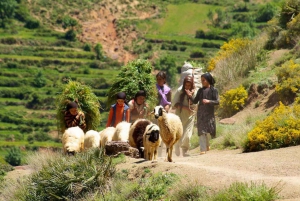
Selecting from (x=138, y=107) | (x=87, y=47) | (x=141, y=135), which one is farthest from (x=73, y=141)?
(x=87, y=47)

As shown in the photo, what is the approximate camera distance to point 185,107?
1933 cm

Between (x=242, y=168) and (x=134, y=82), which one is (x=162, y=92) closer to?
(x=134, y=82)

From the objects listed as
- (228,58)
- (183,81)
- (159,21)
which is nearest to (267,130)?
(183,81)

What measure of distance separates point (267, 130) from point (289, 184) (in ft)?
17.6

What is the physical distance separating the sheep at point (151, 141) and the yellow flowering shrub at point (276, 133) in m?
2.82

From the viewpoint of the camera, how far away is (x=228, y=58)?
98.0 ft

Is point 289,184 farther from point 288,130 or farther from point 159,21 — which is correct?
point 159,21

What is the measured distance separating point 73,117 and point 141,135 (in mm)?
2377

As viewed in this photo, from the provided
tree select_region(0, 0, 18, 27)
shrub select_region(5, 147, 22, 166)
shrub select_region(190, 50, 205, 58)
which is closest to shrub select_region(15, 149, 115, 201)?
shrub select_region(5, 147, 22, 166)

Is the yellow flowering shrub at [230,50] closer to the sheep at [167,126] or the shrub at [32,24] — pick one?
the sheep at [167,126]

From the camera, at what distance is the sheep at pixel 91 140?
682 inches

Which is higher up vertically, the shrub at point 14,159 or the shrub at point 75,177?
the shrub at point 14,159

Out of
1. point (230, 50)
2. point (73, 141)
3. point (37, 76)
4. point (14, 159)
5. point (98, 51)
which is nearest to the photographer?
point (73, 141)

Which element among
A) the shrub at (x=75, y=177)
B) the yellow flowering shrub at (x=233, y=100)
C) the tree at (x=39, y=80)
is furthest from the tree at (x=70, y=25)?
the shrub at (x=75, y=177)
